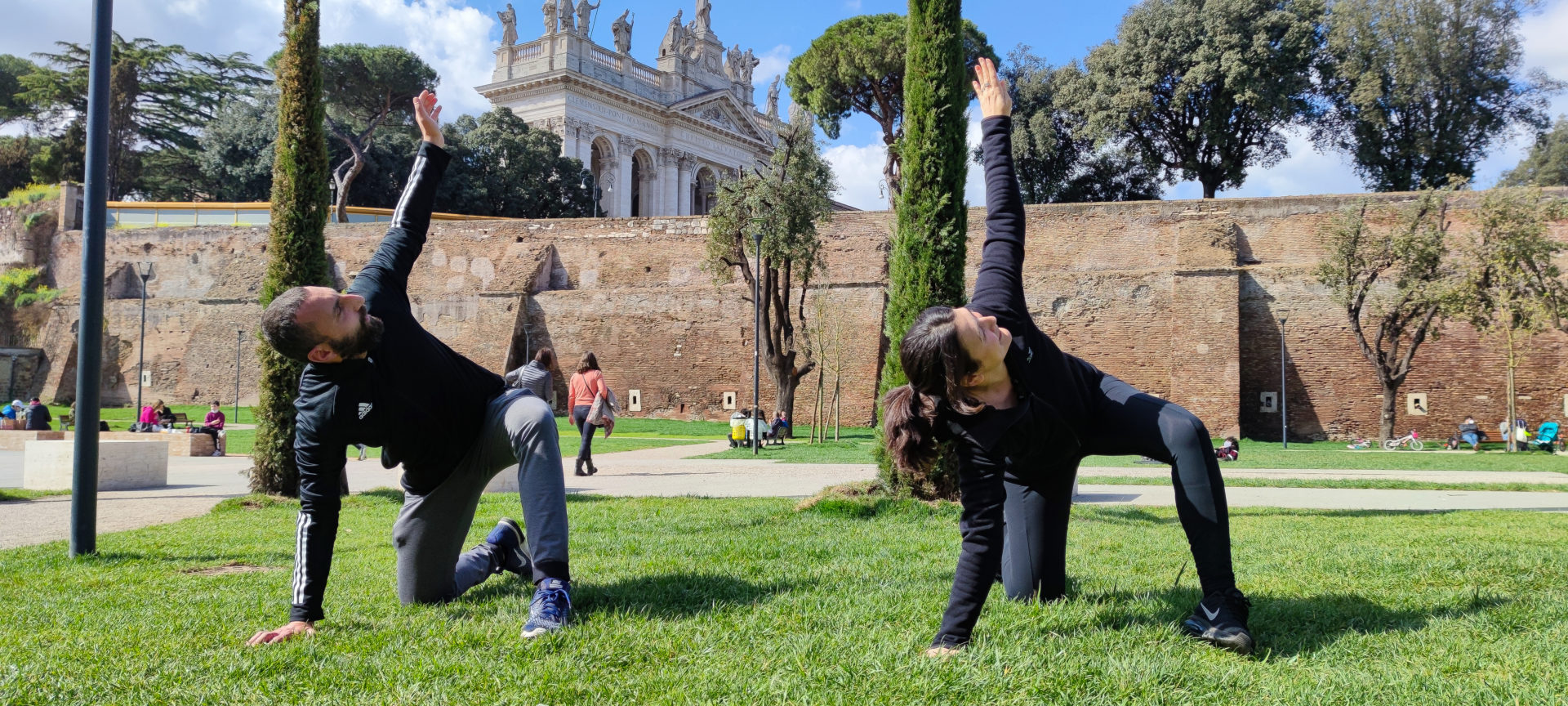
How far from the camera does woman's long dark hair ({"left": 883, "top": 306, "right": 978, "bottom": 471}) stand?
2680mm

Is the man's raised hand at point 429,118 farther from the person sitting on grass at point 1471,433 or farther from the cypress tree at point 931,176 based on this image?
the person sitting on grass at point 1471,433

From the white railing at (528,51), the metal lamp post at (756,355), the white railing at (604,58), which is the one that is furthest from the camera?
the white railing at (604,58)

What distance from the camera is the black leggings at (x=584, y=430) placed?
36.4 ft

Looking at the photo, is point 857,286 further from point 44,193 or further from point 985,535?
point 44,193

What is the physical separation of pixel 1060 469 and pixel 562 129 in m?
50.2

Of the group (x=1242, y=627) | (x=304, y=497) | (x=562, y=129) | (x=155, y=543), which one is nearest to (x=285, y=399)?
(x=155, y=543)

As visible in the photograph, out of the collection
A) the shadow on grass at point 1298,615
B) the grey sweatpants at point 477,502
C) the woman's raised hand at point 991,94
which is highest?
the woman's raised hand at point 991,94

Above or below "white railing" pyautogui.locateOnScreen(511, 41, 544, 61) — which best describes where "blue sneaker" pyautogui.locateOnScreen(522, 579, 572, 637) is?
below

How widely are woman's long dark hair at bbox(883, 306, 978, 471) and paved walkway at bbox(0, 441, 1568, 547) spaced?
576 centimetres

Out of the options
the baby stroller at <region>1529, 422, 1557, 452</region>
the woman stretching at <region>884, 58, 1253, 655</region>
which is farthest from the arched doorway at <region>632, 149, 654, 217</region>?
the woman stretching at <region>884, 58, 1253, 655</region>

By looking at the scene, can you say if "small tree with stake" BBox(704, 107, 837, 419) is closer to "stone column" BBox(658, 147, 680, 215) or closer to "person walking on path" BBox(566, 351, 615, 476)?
"person walking on path" BBox(566, 351, 615, 476)

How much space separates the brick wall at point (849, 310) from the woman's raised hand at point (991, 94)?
22.4m

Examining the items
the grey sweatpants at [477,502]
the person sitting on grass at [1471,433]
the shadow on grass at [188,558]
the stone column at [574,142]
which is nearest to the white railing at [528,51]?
the stone column at [574,142]

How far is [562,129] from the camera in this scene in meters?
50.5
